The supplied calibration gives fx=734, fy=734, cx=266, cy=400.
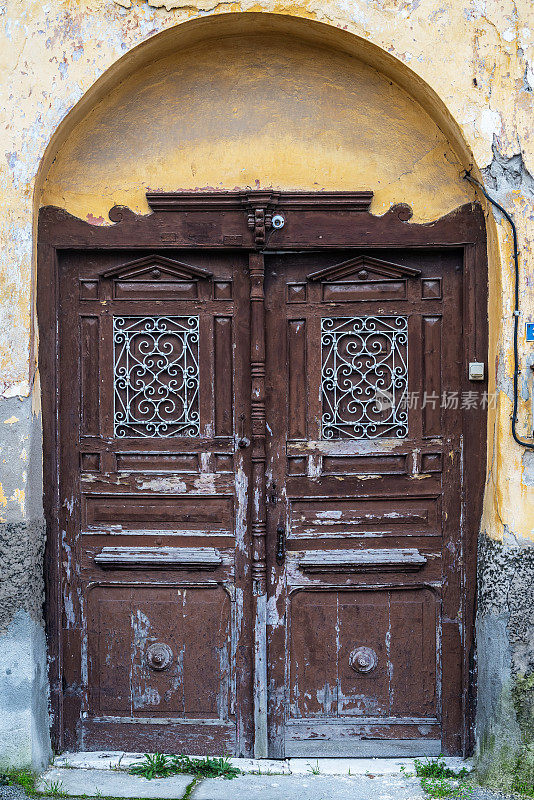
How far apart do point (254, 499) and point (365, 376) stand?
850 millimetres

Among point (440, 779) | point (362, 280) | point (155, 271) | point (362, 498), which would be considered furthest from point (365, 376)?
point (440, 779)

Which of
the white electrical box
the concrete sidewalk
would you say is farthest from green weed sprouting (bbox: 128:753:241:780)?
the white electrical box

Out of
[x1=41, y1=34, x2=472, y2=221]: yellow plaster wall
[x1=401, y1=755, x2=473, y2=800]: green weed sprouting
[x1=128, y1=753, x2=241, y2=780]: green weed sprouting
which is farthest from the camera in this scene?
[x1=41, y1=34, x2=472, y2=221]: yellow plaster wall

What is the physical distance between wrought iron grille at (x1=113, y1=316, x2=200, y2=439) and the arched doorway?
11mm

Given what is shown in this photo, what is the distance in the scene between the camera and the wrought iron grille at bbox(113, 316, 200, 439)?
378 cm

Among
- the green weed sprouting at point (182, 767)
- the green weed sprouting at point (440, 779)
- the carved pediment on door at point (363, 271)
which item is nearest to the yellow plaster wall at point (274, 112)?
the carved pediment on door at point (363, 271)

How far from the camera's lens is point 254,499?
3754mm

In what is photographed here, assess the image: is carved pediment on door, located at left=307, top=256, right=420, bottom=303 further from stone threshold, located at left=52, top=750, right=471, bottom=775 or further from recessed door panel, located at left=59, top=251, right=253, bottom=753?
stone threshold, located at left=52, top=750, right=471, bottom=775

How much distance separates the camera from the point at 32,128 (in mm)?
3447

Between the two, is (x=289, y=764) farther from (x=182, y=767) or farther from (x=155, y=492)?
(x=155, y=492)

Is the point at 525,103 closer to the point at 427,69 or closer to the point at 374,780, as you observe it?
the point at 427,69

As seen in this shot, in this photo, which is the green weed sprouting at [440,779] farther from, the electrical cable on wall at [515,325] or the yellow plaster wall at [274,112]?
the electrical cable on wall at [515,325]

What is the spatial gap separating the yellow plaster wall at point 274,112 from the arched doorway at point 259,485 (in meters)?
0.04

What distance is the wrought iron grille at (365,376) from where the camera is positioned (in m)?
3.77
